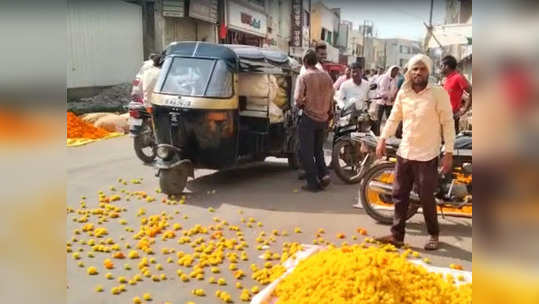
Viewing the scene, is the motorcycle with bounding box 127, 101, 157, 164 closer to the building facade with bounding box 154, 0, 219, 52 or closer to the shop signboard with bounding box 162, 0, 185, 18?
the building facade with bounding box 154, 0, 219, 52

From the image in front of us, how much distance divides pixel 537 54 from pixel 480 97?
0.14 m

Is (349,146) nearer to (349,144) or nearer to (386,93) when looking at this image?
(349,144)

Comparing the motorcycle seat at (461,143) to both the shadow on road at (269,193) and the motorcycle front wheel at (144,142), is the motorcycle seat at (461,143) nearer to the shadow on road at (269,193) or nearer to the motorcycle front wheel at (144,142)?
the shadow on road at (269,193)

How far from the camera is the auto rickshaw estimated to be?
22.2ft

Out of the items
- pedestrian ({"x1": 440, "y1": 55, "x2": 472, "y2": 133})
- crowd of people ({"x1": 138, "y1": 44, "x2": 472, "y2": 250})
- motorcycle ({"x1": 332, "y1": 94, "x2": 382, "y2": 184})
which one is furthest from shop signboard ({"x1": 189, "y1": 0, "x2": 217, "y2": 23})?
pedestrian ({"x1": 440, "y1": 55, "x2": 472, "y2": 133})

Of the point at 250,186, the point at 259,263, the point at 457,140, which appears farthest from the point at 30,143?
the point at 250,186

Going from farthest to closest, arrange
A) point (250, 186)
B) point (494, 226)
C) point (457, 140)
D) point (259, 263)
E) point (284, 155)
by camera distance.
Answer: point (284, 155) < point (250, 186) < point (457, 140) < point (259, 263) < point (494, 226)

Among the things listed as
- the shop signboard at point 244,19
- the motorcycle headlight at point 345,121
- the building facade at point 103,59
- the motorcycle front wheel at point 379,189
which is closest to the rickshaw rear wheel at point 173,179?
the motorcycle front wheel at point 379,189

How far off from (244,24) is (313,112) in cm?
1918

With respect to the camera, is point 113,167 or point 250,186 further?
point 113,167

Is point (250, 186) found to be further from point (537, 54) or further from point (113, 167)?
point (537, 54)

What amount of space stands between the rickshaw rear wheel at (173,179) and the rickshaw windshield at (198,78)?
3.48ft

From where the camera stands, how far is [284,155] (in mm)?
8594

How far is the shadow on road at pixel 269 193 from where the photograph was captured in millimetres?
6598
